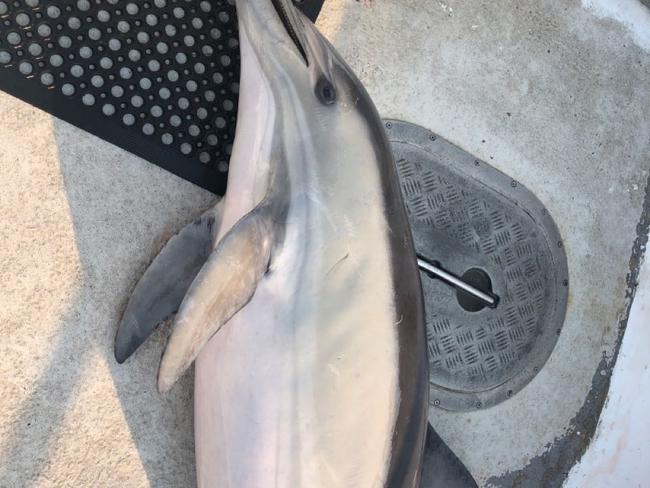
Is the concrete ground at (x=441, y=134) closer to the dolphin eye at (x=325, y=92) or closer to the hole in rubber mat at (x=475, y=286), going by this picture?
the hole in rubber mat at (x=475, y=286)

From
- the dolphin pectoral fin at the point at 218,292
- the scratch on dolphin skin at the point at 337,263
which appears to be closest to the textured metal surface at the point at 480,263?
the scratch on dolphin skin at the point at 337,263

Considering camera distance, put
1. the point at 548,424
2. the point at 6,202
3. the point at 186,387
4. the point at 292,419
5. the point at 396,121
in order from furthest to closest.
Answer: the point at 548,424 → the point at 396,121 → the point at 186,387 → the point at 6,202 → the point at 292,419

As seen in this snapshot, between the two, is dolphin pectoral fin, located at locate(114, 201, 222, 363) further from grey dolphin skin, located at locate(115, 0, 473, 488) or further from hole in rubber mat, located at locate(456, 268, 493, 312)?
hole in rubber mat, located at locate(456, 268, 493, 312)

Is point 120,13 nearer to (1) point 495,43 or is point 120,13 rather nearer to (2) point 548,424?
(1) point 495,43

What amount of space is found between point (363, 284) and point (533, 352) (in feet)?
3.35

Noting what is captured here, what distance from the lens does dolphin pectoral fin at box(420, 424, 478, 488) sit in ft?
6.03

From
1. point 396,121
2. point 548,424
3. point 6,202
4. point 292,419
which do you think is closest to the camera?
point 292,419

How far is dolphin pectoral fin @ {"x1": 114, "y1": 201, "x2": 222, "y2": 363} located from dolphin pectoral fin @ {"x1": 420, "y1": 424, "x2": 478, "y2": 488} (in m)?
0.80

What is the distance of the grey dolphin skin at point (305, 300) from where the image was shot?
151cm

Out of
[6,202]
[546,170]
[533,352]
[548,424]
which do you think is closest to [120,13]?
[6,202]

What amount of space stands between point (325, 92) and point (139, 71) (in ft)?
1.89

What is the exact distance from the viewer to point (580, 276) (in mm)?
2395

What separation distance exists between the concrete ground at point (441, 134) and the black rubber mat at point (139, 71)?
0.06 metres

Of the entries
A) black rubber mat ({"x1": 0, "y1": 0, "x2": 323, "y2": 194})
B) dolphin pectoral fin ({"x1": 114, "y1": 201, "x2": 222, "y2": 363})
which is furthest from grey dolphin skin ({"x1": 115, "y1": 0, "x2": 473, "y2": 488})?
black rubber mat ({"x1": 0, "y1": 0, "x2": 323, "y2": 194})
